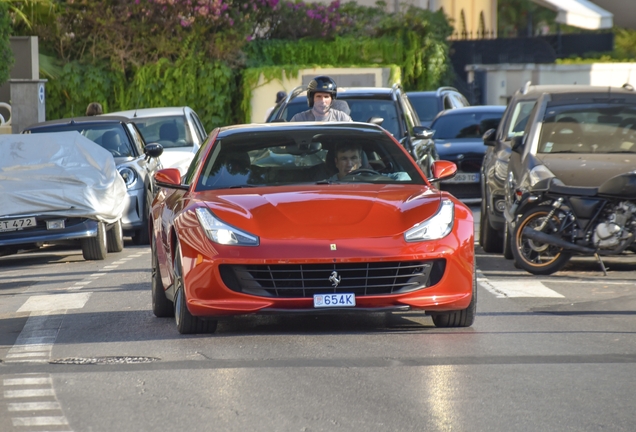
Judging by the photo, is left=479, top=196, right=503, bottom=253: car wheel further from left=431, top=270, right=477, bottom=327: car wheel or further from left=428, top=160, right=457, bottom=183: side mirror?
left=431, top=270, right=477, bottom=327: car wheel

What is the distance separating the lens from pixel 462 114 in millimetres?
24656

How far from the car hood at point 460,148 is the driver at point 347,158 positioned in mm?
12398

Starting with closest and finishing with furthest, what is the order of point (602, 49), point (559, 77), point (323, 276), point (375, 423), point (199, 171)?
point (375, 423) < point (323, 276) < point (199, 171) < point (559, 77) < point (602, 49)

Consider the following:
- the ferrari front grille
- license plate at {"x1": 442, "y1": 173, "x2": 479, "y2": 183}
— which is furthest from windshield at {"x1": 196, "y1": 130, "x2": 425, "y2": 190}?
license plate at {"x1": 442, "y1": 173, "x2": 479, "y2": 183}

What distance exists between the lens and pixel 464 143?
23281 millimetres

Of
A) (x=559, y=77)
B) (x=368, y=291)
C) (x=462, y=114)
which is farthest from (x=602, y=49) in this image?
(x=368, y=291)

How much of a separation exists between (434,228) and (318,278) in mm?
801

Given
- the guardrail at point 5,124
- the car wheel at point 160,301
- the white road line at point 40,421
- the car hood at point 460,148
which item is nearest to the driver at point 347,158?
the car wheel at point 160,301

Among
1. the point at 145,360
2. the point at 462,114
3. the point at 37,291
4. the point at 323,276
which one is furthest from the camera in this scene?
the point at 462,114

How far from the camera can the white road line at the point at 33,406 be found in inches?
281

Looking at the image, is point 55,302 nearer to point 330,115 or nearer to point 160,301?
point 160,301

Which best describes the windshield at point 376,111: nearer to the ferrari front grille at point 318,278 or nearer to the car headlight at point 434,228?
the car headlight at point 434,228

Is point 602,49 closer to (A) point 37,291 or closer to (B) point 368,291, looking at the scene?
(A) point 37,291

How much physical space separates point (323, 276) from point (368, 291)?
30 cm
